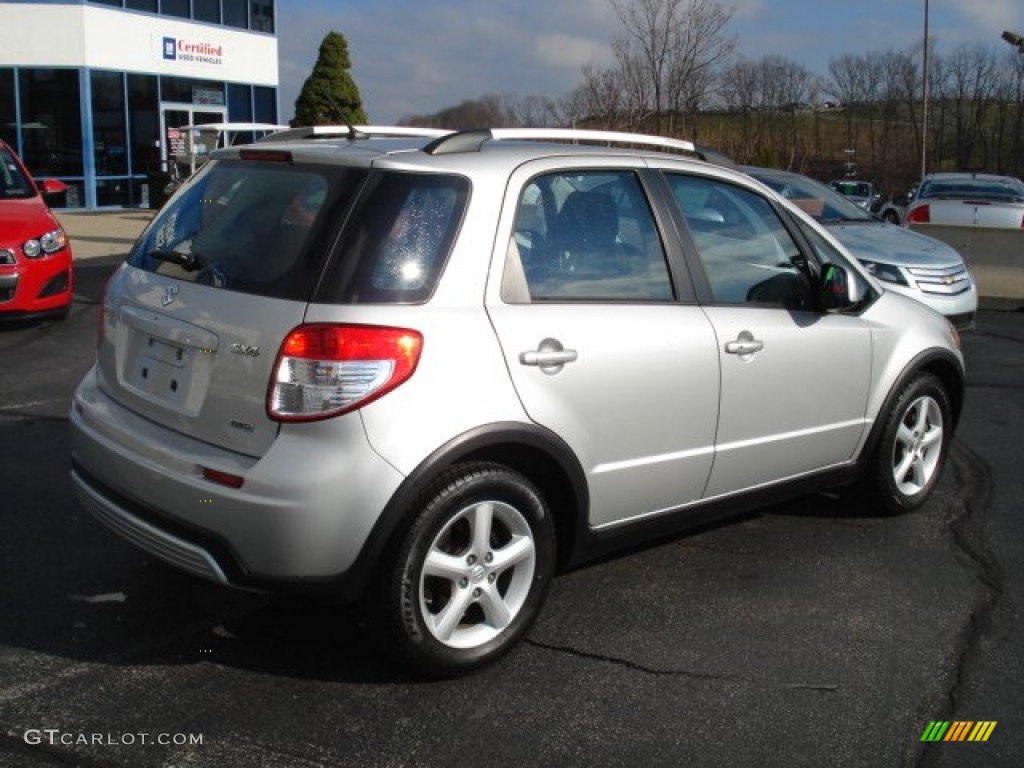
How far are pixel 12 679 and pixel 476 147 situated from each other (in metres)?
2.31

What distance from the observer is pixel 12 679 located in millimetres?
3395

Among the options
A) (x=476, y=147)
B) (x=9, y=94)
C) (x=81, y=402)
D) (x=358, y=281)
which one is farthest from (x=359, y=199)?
(x=9, y=94)

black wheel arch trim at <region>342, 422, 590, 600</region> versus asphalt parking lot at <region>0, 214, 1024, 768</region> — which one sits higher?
black wheel arch trim at <region>342, 422, 590, 600</region>

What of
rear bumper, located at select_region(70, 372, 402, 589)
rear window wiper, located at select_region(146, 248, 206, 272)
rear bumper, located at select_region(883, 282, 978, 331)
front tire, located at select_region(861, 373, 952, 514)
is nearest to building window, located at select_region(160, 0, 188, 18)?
rear bumper, located at select_region(883, 282, 978, 331)

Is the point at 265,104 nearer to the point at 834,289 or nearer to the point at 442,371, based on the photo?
the point at 834,289

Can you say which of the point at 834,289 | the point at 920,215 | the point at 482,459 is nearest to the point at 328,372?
the point at 482,459

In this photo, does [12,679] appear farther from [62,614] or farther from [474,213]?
[474,213]

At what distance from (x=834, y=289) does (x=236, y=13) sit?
81.5 ft

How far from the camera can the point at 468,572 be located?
11.3ft

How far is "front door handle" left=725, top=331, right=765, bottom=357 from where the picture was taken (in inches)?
162

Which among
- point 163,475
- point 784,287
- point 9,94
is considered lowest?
point 163,475

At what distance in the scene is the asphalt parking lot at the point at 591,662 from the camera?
3.11 m

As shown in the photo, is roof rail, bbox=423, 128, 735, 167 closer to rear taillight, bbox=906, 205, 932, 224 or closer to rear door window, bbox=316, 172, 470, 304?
rear door window, bbox=316, 172, 470, 304

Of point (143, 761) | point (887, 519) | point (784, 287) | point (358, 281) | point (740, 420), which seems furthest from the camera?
point (887, 519)
